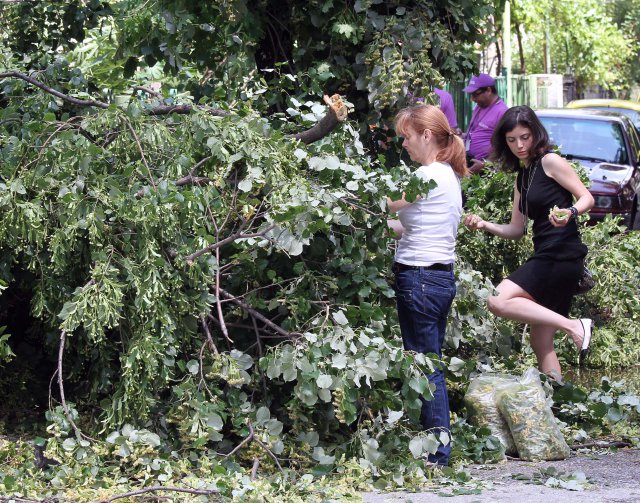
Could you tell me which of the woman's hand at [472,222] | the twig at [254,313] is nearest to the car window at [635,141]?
the woman's hand at [472,222]

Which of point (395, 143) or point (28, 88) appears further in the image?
point (395, 143)

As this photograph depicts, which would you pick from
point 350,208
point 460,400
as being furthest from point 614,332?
point 350,208

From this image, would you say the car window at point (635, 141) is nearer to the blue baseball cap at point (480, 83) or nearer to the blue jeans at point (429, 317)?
the blue baseball cap at point (480, 83)

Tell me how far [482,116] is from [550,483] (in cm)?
677

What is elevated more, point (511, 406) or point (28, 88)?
point (28, 88)

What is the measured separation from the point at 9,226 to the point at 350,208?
1623 millimetres

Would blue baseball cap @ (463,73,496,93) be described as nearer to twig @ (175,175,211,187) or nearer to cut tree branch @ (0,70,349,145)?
cut tree branch @ (0,70,349,145)

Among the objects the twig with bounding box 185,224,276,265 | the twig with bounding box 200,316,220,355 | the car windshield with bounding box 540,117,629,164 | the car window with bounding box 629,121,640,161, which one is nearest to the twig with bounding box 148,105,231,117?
the twig with bounding box 185,224,276,265

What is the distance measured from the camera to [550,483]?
5234 millimetres

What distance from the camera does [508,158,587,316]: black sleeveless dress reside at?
6832 millimetres

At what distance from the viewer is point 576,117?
1562cm

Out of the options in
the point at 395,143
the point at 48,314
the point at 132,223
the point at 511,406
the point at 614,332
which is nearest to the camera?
the point at 132,223

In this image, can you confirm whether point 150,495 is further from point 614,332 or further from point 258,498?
point 614,332

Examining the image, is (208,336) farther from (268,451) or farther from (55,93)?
(55,93)
